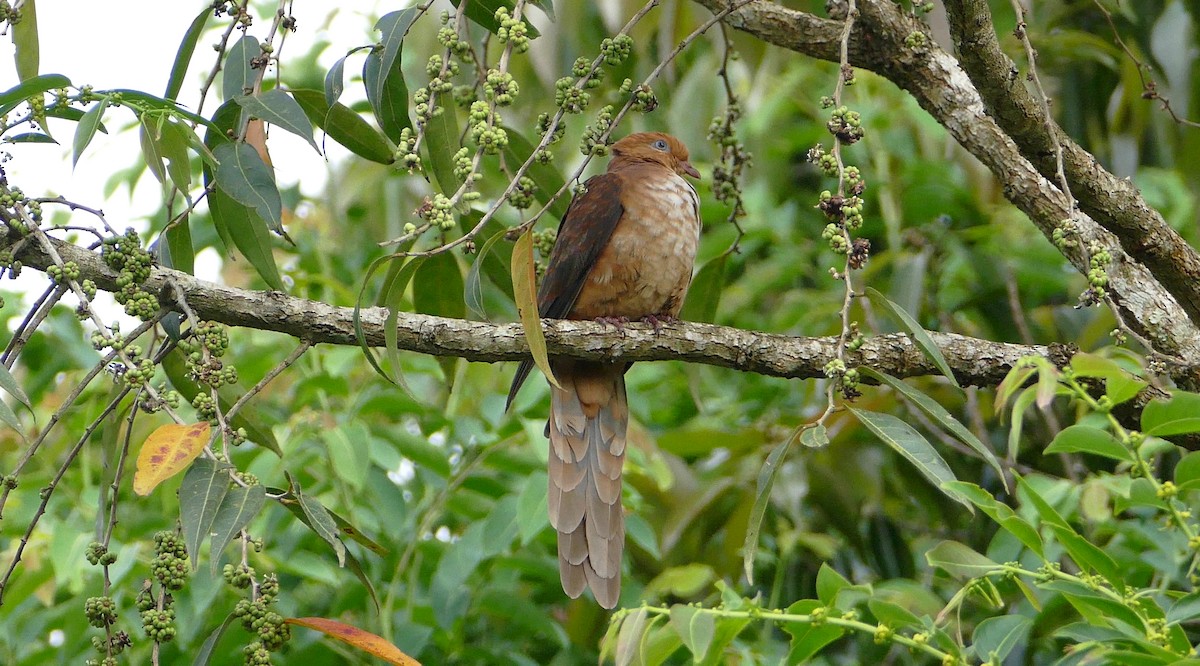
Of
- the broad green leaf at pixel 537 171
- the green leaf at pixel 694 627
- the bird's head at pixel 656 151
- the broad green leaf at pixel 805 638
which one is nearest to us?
the green leaf at pixel 694 627

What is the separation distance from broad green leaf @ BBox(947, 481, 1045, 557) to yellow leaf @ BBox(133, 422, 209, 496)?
118 centimetres

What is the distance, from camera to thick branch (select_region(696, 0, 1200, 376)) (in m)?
2.61

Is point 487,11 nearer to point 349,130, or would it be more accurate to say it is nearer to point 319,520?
point 349,130

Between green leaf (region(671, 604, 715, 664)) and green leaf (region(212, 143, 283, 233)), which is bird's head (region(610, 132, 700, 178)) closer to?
green leaf (region(212, 143, 283, 233))

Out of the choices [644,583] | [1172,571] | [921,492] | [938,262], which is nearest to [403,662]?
[1172,571]

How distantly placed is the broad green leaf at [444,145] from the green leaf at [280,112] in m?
0.31

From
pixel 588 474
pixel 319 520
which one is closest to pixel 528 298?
pixel 319 520

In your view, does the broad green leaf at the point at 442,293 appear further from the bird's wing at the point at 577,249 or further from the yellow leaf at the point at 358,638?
the yellow leaf at the point at 358,638

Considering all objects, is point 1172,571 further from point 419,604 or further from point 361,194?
point 361,194

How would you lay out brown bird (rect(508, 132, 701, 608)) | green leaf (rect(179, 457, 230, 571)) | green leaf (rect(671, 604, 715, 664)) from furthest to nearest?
brown bird (rect(508, 132, 701, 608))
green leaf (rect(671, 604, 715, 664))
green leaf (rect(179, 457, 230, 571))

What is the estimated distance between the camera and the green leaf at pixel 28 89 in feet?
6.15

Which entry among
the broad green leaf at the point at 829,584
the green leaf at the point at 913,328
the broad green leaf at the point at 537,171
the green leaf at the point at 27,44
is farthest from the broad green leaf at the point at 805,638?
the green leaf at the point at 27,44

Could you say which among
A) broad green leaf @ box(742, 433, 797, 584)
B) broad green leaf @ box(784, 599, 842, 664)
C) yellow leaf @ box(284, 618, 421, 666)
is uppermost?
broad green leaf @ box(742, 433, 797, 584)

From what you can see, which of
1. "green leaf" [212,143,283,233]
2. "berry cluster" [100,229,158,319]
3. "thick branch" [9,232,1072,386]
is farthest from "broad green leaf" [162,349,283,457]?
"green leaf" [212,143,283,233]
